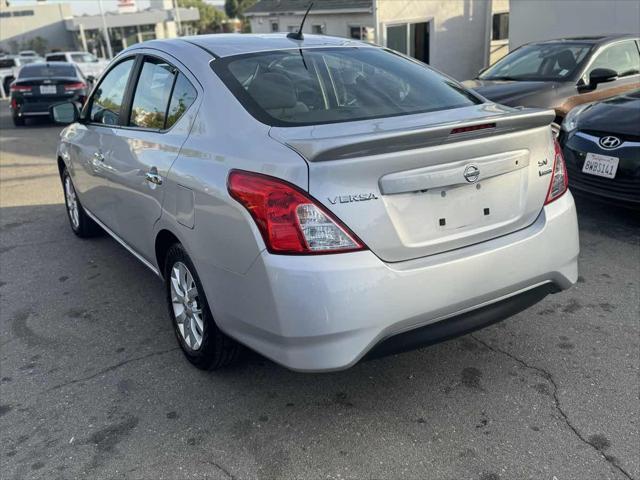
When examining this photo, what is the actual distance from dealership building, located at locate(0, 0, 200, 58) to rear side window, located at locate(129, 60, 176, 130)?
52.7 m

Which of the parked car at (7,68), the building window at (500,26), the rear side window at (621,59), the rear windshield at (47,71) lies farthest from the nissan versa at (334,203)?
the parked car at (7,68)

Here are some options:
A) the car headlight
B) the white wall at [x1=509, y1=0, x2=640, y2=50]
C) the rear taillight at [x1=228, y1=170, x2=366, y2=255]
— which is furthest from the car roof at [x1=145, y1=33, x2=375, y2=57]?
the white wall at [x1=509, y1=0, x2=640, y2=50]

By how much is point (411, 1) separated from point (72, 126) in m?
14.8

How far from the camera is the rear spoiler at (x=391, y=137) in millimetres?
2352

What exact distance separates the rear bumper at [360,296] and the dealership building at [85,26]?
5435cm

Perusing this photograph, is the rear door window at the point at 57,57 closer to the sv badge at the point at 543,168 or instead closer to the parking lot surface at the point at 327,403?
the parking lot surface at the point at 327,403

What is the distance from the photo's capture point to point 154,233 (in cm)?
337

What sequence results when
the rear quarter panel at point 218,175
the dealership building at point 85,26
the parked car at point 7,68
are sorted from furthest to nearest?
the dealership building at point 85,26 < the parked car at point 7,68 < the rear quarter panel at point 218,175

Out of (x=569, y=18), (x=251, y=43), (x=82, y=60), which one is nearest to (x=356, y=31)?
(x=569, y=18)

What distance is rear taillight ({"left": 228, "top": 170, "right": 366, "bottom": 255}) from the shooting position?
2.35 meters

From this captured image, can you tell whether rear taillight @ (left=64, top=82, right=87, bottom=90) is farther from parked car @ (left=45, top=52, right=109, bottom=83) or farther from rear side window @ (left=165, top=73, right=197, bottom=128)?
parked car @ (left=45, top=52, right=109, bottom=83)

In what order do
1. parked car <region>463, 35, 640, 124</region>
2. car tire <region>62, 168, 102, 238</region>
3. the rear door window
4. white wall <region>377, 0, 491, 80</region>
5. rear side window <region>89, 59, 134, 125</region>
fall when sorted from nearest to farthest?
rear side window <region>89, 59, 134, 125</region>
car tire <region>62, 168, 102, 238</region>
parked car <region>463, 35, 640, 124</region>
white wall <region>377, 0, 491, 80</region>
the rear door window

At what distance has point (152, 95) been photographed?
11.6ft

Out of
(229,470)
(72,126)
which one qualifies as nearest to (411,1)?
(72,126)
